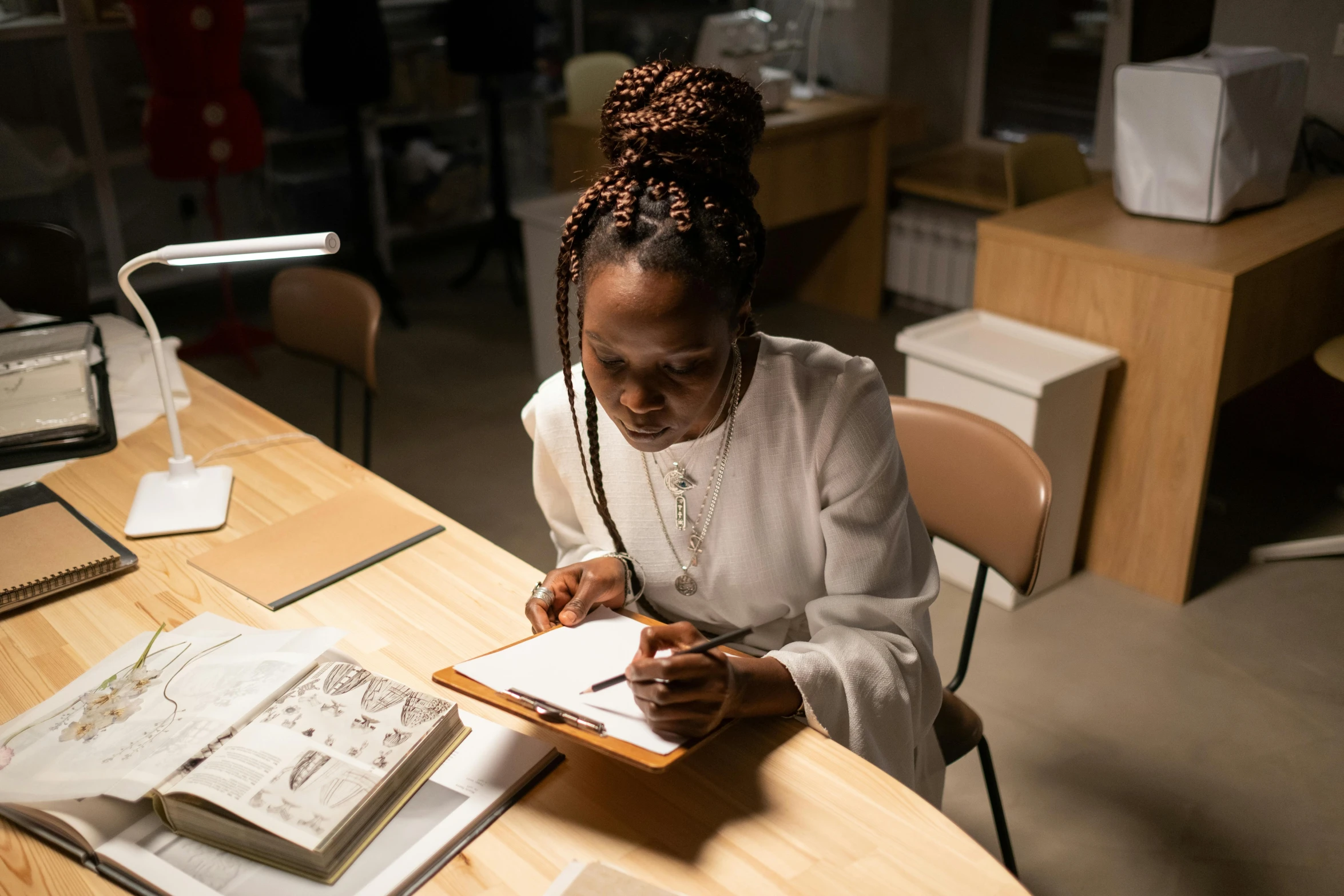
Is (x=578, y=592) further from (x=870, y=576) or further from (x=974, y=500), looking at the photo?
(x=974, y=500)

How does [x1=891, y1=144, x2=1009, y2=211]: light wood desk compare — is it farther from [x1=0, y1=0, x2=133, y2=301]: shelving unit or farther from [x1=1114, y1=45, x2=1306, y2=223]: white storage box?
[x1=0, y1=0, x2=133, y2=301]: shelving unit

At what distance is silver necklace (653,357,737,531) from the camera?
123 centimetres

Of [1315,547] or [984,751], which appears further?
[1315,547]

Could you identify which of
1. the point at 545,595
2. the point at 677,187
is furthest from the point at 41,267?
the point at 677,187

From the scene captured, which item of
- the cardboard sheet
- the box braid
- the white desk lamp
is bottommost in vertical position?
the cardboard sheet

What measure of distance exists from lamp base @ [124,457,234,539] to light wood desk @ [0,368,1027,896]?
43 mm

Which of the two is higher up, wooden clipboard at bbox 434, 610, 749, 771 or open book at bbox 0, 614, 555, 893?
wooden clipboard at bbox 434, 610, 749, 771

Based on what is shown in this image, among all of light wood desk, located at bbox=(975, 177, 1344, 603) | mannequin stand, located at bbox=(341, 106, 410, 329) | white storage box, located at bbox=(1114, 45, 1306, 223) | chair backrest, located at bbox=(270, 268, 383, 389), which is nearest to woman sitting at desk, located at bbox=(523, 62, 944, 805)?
chair backrest, located at bbox=(270, 268, 383, 389)

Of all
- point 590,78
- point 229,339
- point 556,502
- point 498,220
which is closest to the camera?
point 556,502

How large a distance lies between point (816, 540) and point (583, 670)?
32 cm

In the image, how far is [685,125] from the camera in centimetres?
106

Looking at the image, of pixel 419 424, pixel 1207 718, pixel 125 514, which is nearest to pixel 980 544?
→ pixel 1207 718

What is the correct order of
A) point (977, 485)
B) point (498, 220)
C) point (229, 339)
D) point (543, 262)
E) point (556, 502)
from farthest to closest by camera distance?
point (498, 220) → point (229, 339) → point (543, 262) → point (977, 485) → point (556, 502)

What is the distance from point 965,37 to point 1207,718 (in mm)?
3134
